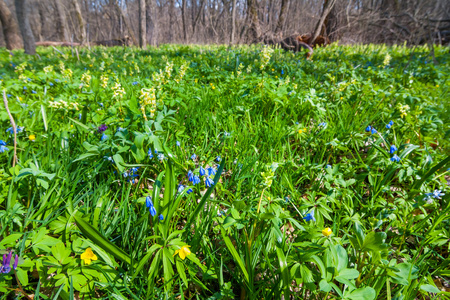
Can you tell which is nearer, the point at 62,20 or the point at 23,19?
the point at 23,19

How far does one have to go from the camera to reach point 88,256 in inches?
38.4

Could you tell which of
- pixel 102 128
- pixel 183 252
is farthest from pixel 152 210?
pixel 102 128

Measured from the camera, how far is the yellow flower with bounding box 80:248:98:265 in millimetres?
964

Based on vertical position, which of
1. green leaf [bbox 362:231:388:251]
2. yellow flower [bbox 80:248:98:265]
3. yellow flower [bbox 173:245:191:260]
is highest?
green leaf [bbox 362:231:388:251]

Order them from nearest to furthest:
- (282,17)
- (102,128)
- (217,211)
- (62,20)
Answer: (217,211) → (102,128) → (282,17) → (62,20)

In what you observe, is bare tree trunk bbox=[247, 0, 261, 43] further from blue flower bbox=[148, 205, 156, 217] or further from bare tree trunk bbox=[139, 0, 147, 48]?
blue flower bbox=[148, 205, 156, 217]

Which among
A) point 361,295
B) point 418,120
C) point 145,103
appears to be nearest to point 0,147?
point 145,103

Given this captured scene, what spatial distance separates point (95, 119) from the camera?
1825 millimetres

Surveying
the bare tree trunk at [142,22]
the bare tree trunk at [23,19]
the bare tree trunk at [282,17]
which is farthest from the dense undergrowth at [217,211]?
the bare tree trunk at [282,17]

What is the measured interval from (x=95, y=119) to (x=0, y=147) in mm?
574

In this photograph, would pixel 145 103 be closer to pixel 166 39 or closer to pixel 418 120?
pixel 418 120

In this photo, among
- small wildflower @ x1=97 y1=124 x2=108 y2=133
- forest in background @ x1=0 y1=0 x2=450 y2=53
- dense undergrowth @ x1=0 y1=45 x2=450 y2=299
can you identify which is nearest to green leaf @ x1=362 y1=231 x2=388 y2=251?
dense undergrowth @ x1=0 y1=45 x2=450 y2=299

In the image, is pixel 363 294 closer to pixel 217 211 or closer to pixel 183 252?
pixel 183 252

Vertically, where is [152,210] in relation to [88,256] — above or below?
above
